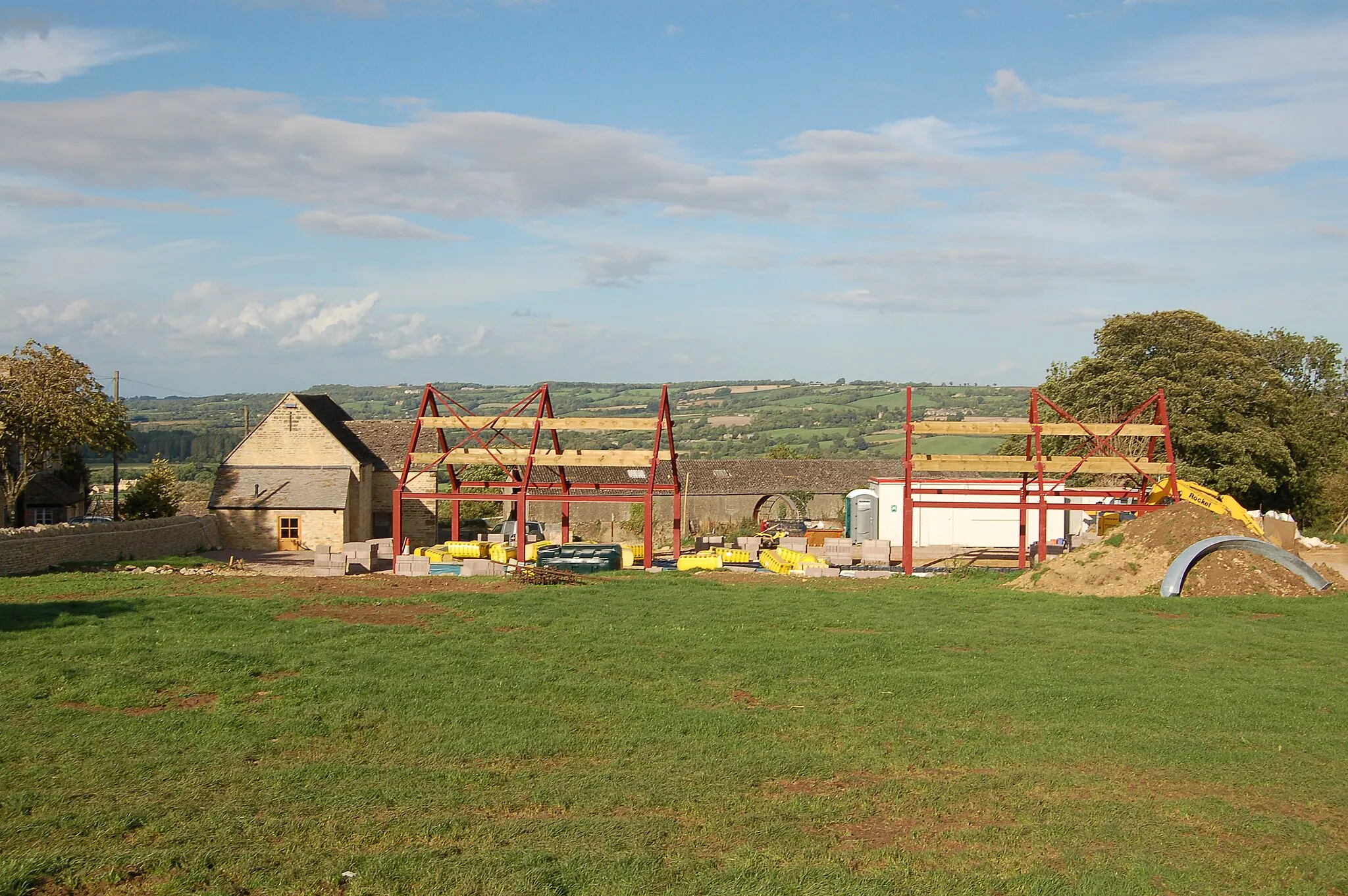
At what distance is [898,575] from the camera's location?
96.0 feet

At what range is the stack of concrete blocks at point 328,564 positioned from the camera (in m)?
29.4

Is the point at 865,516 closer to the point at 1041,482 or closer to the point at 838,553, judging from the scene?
the point at 838,553

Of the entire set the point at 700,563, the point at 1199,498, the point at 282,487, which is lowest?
the point at 700,563

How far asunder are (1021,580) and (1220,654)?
10.3 metres

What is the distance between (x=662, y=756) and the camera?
10.8 metres

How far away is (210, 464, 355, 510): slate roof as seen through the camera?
132 feet

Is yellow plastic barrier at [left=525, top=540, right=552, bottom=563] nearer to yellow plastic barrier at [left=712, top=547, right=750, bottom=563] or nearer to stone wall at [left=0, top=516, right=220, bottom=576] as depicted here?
yellow plastic barrier at [left=712, top=547, right=750, bottom=563]

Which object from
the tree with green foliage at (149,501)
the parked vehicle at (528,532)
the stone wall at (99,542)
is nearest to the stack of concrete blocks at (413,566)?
the parked vehicle at (528,532)

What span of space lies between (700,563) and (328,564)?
10548 millimetres

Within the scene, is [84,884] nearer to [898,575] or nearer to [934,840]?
[934,840]

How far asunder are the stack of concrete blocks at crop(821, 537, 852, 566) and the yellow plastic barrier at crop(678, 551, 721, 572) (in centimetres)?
322

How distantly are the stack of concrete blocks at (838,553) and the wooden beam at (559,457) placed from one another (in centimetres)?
597

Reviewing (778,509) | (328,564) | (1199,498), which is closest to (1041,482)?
(1199,498)

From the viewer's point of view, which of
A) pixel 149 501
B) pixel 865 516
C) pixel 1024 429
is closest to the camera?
pixel 1024 429
